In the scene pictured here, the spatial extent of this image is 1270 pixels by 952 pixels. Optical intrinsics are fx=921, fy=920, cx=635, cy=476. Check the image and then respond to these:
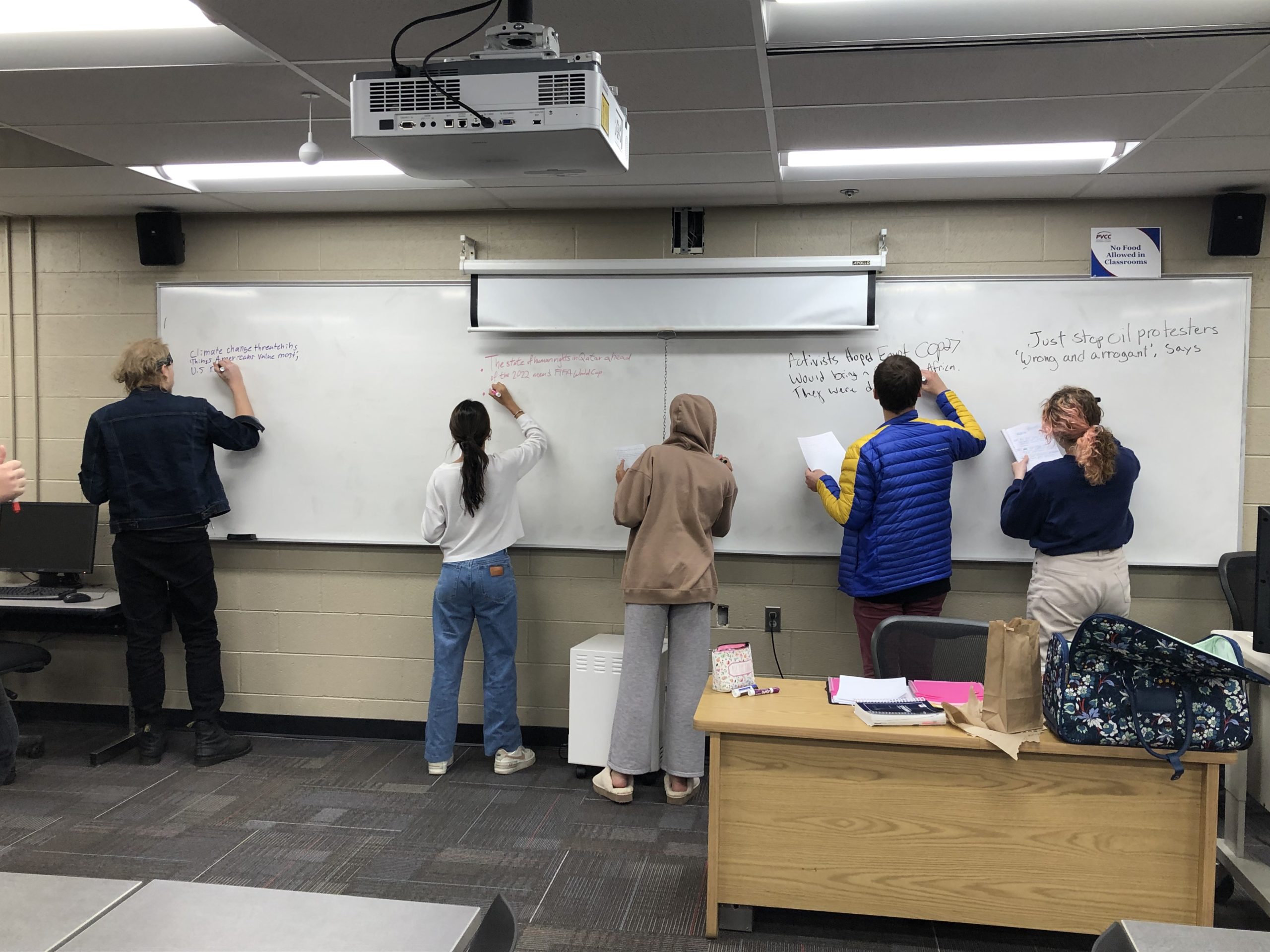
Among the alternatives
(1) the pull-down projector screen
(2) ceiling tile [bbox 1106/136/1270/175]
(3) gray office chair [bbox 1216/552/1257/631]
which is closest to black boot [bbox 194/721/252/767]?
(1) the pull-down projector screen

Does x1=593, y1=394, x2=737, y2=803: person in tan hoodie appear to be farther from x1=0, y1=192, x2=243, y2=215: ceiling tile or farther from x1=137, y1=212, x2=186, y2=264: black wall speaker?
x1=137, y1=212, x2=186, y2=264: black wall speaker

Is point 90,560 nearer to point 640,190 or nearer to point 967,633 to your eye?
point 640,190

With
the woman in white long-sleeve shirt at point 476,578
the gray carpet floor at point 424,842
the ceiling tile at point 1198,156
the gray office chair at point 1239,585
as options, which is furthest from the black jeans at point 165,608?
the gray office chair at point 1239,585

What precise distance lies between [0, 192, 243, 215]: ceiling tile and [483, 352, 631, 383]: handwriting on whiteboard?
4.41 ft

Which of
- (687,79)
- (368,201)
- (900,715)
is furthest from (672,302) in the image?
(900,715)

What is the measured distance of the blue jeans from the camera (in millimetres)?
3695

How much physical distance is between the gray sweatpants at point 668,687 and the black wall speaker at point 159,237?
261cm

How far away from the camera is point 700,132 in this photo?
2.85 metres

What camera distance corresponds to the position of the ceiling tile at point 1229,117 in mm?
2480

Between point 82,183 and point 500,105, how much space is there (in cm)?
279

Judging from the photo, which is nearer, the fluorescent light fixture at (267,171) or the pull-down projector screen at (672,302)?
the fluorescent light fixture at (267,171)

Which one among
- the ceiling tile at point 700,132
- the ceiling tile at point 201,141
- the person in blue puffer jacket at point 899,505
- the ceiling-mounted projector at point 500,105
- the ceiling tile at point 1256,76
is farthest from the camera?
the person in blue puffer jacket at point 899,505

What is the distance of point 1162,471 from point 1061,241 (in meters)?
1.00

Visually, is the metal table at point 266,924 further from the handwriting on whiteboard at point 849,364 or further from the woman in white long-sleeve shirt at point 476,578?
the handwriting on whiteboard at point 849,364
